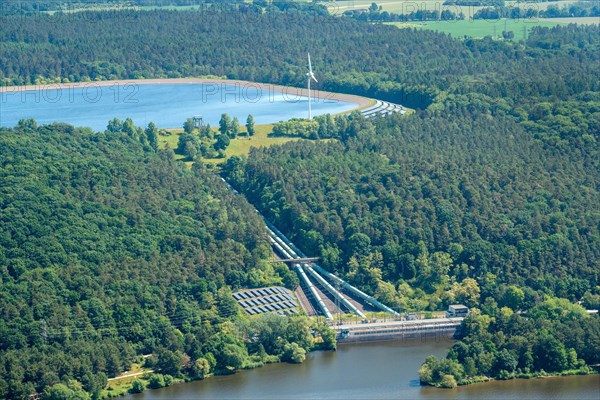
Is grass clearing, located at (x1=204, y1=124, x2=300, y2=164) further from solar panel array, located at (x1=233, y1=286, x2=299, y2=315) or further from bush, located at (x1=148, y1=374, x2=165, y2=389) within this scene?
bush, located at (x1=148, y1=374, x2=165, y2=389)

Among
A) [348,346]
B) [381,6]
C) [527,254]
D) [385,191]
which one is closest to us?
[348,346]

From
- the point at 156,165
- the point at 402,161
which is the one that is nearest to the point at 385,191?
the point at 402,161

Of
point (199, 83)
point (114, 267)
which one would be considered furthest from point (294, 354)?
point (199, 83)

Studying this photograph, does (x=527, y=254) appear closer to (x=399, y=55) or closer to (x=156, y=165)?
(x=156, y=165)

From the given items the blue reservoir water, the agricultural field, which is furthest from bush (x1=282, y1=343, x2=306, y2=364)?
the agricultural field

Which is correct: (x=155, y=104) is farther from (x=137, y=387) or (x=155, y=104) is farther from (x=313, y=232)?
(x=137, y=387)

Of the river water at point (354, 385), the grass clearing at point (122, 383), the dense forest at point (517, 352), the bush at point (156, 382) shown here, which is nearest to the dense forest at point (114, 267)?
the grass clearing at point (122, 383)

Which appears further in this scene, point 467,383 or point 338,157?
point 338,157
